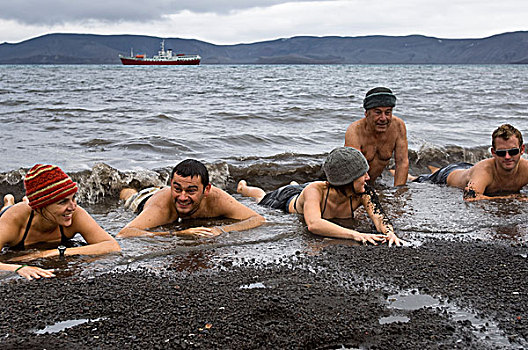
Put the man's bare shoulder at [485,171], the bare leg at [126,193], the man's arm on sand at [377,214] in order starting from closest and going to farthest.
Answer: the man's arm on sand at [377,214], the man's bare shoulder at [485,171], the bare leg at [126,193]

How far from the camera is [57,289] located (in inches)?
167

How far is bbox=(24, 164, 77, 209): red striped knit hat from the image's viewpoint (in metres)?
4.94

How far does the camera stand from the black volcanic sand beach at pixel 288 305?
3.39 meters

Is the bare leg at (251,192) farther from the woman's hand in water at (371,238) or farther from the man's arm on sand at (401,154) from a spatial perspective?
the woman's hand in water at (371,238)

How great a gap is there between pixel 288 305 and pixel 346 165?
2.43 meters

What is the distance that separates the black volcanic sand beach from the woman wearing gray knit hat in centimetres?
65

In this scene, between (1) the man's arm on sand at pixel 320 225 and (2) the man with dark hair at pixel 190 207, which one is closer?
(1) the man's arm on sand at pixel 320 225

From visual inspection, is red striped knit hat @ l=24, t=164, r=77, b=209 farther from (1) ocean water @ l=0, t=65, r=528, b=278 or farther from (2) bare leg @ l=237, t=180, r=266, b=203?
(2) bare leg @ l=237, t=180, r=266, b=203

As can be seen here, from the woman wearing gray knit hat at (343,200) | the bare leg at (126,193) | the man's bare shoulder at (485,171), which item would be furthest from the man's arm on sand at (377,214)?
the bare leg at (126,193)

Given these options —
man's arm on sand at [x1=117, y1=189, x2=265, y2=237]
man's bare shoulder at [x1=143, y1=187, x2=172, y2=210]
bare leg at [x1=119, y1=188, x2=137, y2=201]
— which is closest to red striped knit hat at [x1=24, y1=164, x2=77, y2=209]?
man's arm on sand at [x1=117, y1=189, x2=265, y2=237]

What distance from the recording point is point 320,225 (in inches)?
230

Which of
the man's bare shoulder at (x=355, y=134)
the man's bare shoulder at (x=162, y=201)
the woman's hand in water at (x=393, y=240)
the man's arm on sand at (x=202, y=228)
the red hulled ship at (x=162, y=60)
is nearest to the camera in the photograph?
the woman's hand in water at (x=393, y=240)

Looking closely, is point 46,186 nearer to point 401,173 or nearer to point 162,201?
point 162,201

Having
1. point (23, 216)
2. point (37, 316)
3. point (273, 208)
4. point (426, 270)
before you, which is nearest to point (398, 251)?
point (426, 270)
